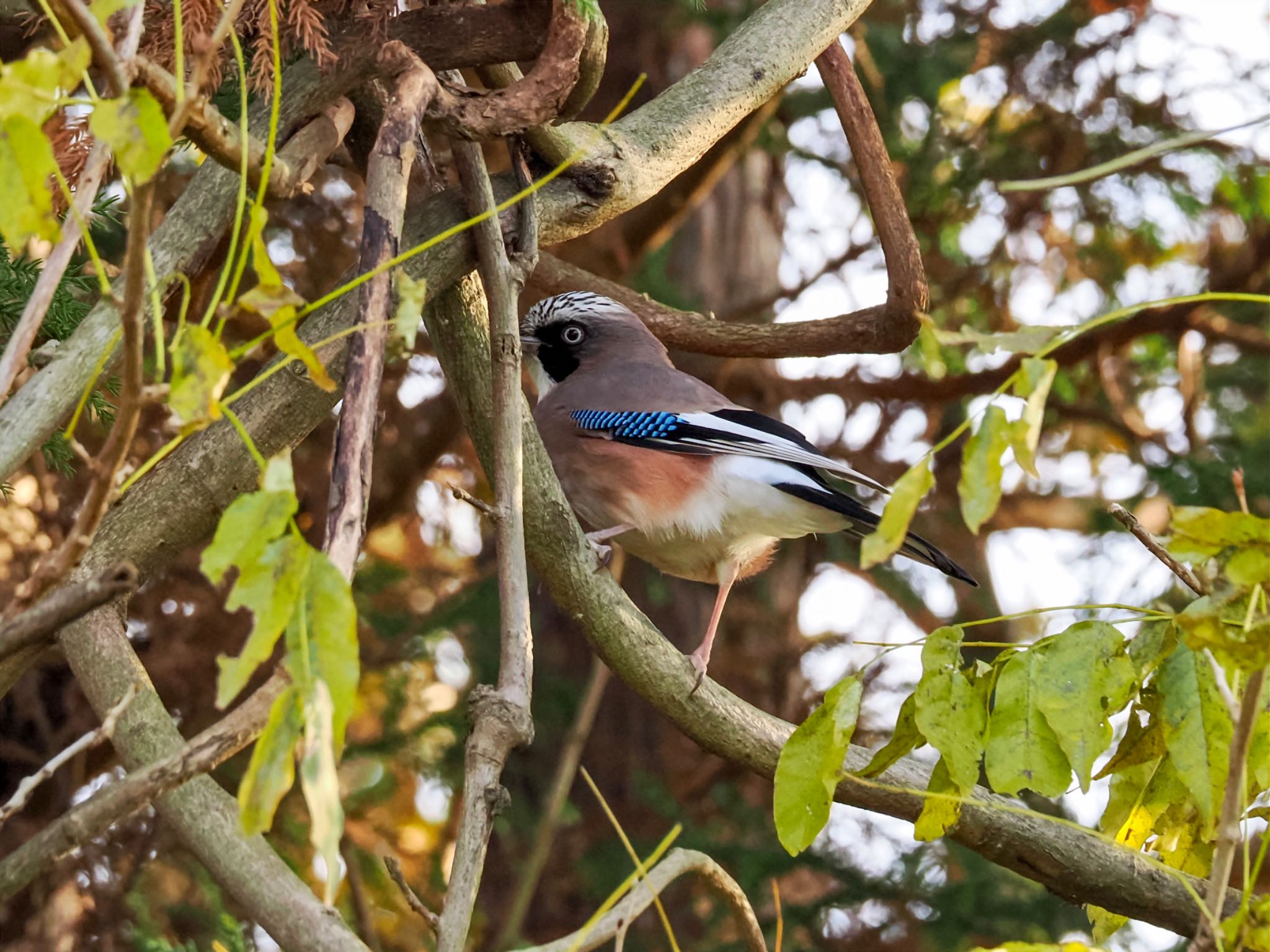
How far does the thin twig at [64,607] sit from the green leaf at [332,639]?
15 centimetres

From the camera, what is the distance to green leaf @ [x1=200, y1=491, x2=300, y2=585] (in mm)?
1056

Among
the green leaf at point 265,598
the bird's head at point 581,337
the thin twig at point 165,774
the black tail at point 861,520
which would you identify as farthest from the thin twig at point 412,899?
the bird's head at point 581,337

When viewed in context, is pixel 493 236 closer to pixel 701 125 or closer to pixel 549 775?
pixel 701 125

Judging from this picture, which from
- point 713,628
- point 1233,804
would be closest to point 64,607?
point 1233,804

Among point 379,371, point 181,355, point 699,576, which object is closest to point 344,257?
point 699,576

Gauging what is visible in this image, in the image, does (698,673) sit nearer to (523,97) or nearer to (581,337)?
(523,97)

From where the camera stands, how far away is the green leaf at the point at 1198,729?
171 centimetres

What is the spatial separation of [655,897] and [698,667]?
49.0 inches

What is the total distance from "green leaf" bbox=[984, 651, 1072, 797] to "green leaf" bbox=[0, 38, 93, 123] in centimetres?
125

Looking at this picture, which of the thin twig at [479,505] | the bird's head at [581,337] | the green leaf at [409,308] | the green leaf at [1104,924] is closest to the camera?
the green leaf at [409,308]

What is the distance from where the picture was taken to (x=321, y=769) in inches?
39.3

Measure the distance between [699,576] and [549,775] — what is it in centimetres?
226

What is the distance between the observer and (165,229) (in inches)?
89.1

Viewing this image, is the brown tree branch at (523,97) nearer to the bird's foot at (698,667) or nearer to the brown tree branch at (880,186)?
the bird's foot at (698,667)
